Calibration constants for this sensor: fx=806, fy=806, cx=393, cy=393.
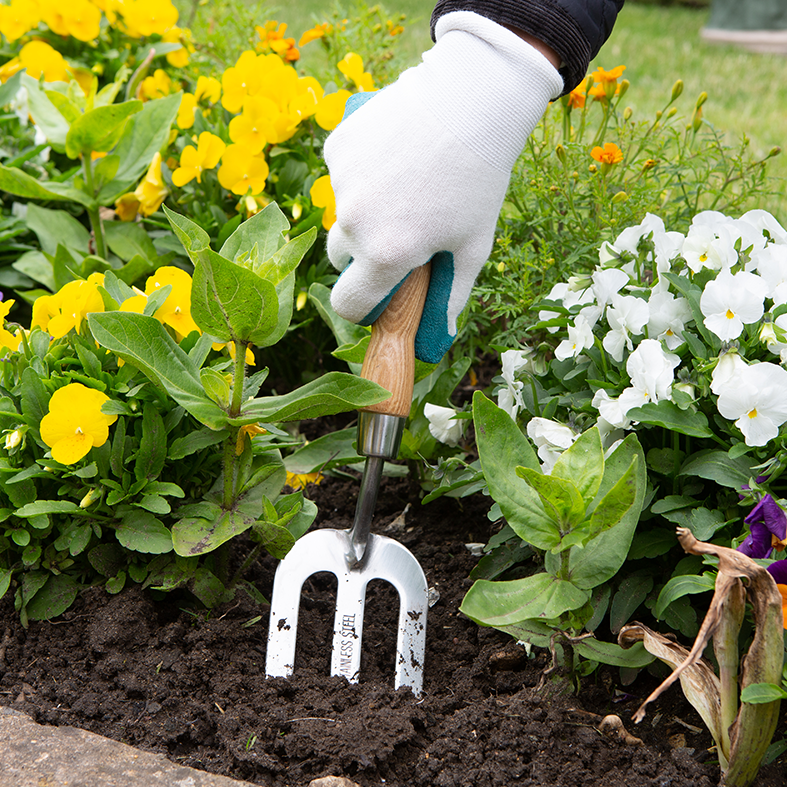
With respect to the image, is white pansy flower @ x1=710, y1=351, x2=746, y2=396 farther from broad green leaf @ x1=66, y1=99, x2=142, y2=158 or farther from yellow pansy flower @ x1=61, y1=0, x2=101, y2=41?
yellow pansy flower @ x1=61, y1=0, x2=101, y2=41

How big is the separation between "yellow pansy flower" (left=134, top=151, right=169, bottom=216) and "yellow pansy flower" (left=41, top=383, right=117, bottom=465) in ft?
2.98

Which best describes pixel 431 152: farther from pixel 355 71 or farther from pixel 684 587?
pixel 355 71

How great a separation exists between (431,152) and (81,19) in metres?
1.74

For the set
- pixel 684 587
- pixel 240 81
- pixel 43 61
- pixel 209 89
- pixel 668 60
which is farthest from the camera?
pixel 668 60

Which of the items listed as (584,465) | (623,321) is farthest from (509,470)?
(623,321)

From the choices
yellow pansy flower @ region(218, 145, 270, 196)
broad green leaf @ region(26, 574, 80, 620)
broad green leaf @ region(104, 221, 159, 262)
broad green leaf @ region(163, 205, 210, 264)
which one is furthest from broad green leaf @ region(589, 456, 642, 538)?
broad green leaf @ region(104, 221, 159, 262)

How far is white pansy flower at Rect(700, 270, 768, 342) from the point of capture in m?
1.21

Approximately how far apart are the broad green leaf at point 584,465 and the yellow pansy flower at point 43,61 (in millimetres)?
2015

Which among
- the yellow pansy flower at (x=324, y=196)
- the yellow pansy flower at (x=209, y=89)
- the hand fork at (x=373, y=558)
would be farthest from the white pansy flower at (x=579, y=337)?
the yellow pansy flower at (x=209, y=89)

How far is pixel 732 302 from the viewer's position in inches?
47.7

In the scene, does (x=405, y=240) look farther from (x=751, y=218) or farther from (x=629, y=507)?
(x=751, y=218)

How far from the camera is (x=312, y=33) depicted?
2314mm

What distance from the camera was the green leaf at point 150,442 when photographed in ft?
4.19

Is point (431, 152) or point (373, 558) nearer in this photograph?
point (431, 152)
